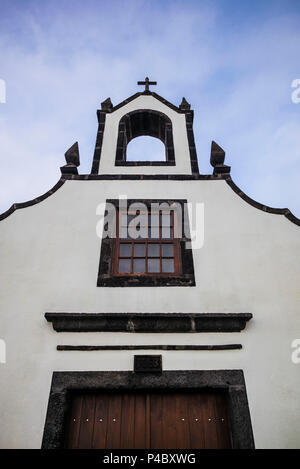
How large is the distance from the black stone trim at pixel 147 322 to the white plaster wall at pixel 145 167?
3153 mm

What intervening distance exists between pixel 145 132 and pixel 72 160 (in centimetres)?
251

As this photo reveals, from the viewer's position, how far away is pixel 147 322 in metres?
4.19

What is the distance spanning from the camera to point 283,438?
3514 mm

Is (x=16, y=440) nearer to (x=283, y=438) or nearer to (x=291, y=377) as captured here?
(x=283, y=438)

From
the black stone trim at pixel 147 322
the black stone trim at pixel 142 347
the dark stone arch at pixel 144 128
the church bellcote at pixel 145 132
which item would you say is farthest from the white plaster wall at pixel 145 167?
the black stone trim at pixel 142 347

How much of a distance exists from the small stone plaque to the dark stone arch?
4315 mm

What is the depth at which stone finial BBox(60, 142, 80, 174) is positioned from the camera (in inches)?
245

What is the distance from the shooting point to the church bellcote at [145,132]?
6371 mm

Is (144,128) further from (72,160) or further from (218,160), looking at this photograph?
(218,160)

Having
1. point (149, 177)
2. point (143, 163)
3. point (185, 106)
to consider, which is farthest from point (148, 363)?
point (185, 106)

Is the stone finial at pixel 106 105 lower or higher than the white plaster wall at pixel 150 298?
higher

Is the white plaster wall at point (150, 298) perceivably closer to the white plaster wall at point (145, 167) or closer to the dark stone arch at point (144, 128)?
the white plaster wall at point (145, 167)
